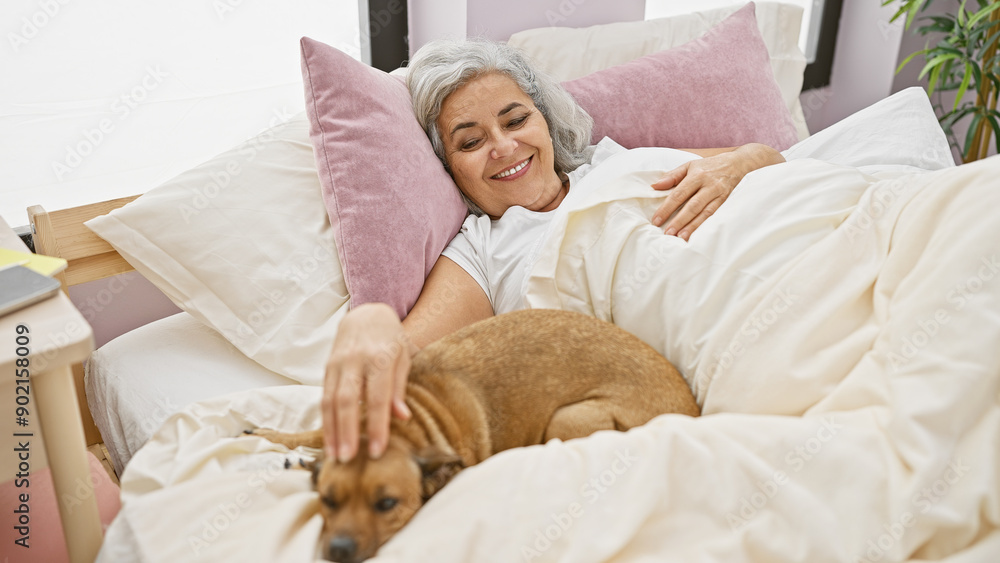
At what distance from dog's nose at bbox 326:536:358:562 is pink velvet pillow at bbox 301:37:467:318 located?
0.64 m

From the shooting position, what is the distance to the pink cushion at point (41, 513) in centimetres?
115

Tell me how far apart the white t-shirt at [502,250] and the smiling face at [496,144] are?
2.3 inches

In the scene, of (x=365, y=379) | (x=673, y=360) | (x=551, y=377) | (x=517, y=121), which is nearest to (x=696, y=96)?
(x=517, y=121)

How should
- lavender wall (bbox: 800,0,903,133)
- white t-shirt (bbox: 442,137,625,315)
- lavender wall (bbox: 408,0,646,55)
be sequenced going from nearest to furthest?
white t-shirt (bbox: 442,137,625,315), lavender wall (bbox: 408,0,646,55), lavender wall (bbox: 800,0,903,133)

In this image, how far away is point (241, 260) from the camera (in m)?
1.41

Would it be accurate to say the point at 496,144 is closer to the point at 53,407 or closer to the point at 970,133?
the point at 53,407

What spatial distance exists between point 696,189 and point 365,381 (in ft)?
2.95

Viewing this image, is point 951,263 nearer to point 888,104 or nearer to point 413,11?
point 888,104

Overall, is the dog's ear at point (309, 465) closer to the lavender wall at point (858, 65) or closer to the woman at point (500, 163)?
the woman at point (500, 163)

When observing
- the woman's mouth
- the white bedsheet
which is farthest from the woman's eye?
the white bedsheet

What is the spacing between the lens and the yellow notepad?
0.92 m

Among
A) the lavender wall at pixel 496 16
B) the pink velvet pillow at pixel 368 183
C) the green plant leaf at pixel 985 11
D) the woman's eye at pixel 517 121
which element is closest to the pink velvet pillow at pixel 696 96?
the woman's eye at pixel 517 121

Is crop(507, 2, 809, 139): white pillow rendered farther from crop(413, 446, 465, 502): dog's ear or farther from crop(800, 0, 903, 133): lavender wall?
crop(413, 446, 465, 502): dog's ear

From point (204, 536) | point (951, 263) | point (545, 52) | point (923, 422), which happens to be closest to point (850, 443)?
point (923, 422)
